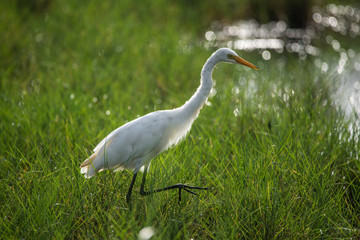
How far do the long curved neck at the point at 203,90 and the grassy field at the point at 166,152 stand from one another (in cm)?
28

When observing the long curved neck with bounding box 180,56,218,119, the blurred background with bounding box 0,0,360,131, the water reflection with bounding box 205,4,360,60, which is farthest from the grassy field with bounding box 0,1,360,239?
the water reflection with bounding box 205,4,360,60

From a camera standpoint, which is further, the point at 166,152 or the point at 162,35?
the point at 162,35

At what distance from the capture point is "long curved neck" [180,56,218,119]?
282 cm

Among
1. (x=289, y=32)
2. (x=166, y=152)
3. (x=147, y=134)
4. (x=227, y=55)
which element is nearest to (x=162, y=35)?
(x=289, y=32)

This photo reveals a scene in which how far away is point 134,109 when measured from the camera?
420cm

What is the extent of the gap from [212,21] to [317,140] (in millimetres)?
5391

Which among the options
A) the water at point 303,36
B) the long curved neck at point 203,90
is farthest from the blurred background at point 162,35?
the long curved neck at point 203,90

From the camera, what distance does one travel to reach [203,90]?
284 centimetres

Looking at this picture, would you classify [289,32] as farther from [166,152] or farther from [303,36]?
[166,152]

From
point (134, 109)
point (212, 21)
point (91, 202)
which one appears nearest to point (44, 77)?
point (134, 109)

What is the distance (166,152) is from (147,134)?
62 cm

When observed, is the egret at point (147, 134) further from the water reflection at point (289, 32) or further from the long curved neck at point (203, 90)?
the water reflection at point (289, 32)

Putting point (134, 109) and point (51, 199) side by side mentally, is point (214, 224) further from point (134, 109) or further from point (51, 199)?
point (134, 109)

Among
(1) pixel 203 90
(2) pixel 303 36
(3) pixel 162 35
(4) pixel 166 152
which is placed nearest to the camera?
(1) pixel 203 90
